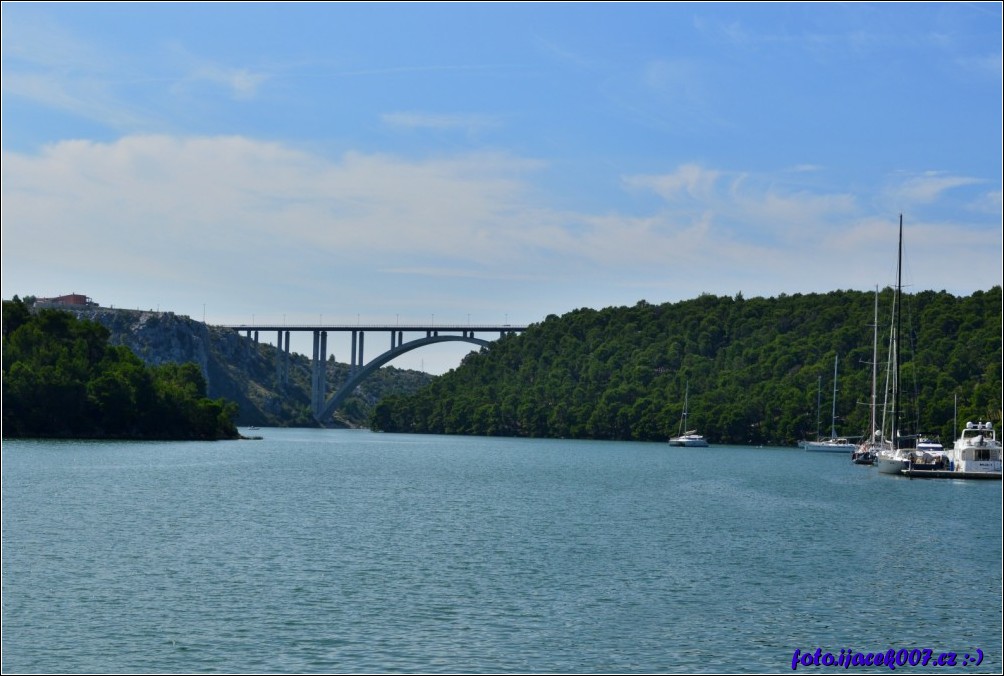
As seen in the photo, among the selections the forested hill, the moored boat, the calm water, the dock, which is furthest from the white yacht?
the forested hill

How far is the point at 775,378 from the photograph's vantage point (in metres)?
168

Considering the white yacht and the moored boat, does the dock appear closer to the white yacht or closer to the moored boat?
the moored boat

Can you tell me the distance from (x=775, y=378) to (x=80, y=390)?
314 feet

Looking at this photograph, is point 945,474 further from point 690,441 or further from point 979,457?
point 690,441

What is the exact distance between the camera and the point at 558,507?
51.8 m

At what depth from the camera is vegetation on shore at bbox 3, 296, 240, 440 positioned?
10019 cm

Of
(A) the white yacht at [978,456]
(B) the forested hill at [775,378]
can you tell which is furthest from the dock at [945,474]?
(B) the forested hill at [775,378]

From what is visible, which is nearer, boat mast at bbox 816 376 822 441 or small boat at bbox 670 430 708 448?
small boat at bbox 670 430 708 448

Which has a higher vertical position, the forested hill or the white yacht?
the forested hill

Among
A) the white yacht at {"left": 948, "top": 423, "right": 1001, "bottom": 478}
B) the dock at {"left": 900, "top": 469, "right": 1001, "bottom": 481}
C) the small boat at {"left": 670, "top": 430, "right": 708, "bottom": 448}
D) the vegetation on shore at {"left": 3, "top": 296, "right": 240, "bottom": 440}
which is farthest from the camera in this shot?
the small boat at {"left": 670, "top": 430, "right": 708, "bottom": 448}

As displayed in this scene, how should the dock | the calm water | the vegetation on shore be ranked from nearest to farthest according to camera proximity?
the calm water
the dock
the vegetation on shore

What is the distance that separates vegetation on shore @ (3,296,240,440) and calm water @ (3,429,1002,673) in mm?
40811

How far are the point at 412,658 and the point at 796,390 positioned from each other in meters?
135

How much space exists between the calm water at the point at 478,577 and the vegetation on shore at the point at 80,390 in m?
40.8
